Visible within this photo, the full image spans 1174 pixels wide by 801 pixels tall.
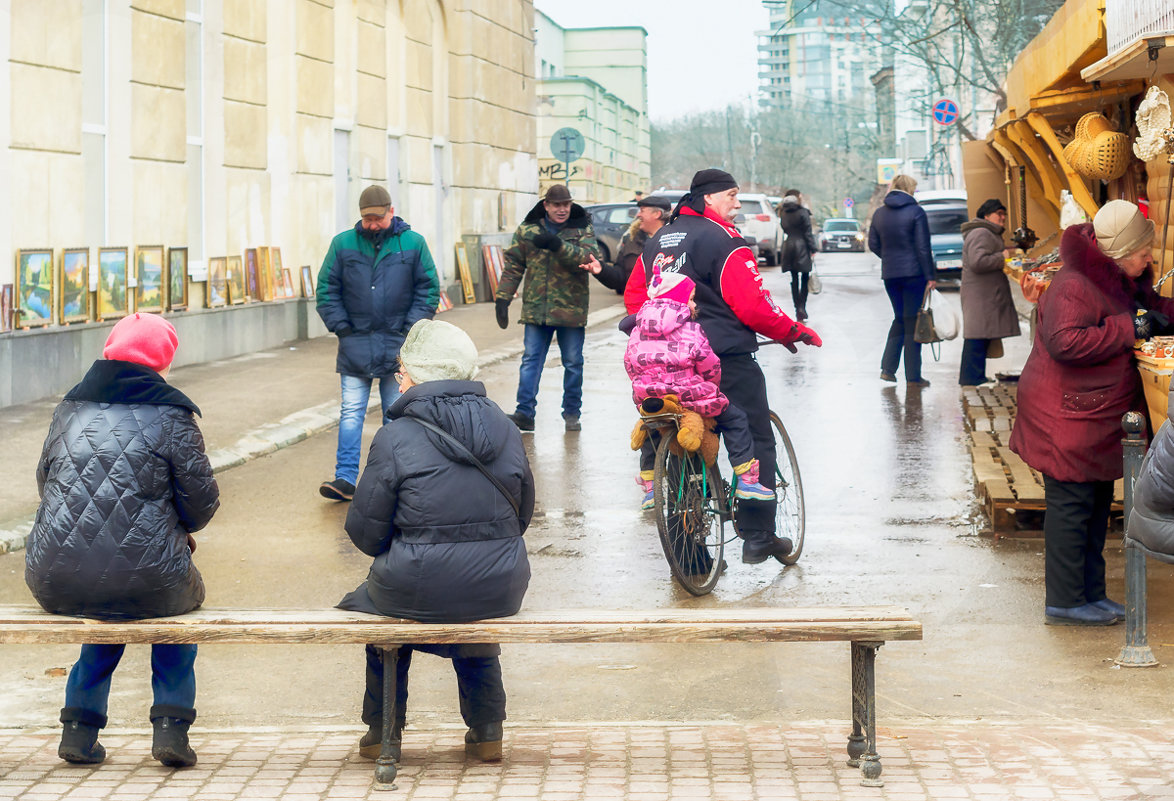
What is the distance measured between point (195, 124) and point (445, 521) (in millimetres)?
11866

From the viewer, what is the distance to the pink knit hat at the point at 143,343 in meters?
4.84

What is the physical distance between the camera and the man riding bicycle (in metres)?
7.18

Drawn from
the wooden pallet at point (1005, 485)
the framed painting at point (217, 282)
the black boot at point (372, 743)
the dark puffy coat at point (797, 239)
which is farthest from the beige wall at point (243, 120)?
the black boot at point (372, 743)

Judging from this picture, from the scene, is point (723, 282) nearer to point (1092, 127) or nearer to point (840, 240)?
point (1092, 127)

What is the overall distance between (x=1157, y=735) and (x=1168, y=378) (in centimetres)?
169

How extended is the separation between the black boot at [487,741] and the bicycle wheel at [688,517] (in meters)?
2.05

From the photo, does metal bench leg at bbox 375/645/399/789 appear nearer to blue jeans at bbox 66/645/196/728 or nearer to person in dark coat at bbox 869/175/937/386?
blue jeans at bbox 66/645/196/728

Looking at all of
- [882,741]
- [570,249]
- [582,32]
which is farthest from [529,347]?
[582,32]

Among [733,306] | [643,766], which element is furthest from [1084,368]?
[643,766]

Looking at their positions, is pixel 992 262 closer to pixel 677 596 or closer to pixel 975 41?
pixel 677 596

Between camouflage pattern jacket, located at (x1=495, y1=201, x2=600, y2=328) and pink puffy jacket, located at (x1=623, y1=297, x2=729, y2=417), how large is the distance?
4.62 metres

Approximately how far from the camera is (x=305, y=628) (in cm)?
471

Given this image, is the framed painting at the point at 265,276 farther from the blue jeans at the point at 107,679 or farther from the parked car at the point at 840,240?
the parked car at the point at 840,240

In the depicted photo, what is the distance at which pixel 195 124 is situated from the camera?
15641 millimetres
